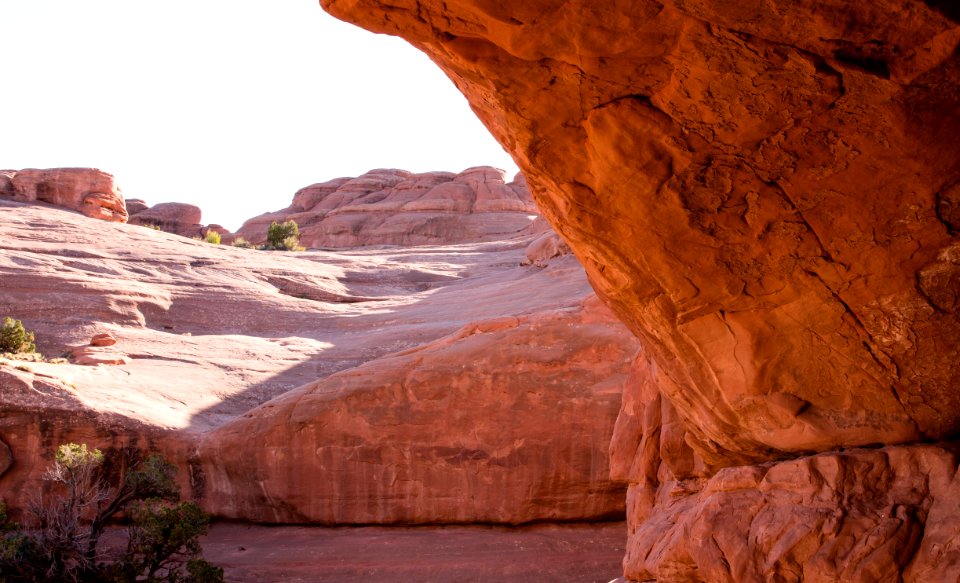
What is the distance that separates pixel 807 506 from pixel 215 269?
76.8 ft

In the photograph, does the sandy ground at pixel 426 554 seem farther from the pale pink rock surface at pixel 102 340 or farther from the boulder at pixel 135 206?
the boulder at pixel 135 206

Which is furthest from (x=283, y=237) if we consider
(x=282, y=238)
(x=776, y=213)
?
(x=776, y=213)

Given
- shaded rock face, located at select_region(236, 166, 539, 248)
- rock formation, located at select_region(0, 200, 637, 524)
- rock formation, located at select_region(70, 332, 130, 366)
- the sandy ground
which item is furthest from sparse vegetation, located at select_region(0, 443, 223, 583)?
shaded rock face, located at select_region(236, 166, 539, 248)

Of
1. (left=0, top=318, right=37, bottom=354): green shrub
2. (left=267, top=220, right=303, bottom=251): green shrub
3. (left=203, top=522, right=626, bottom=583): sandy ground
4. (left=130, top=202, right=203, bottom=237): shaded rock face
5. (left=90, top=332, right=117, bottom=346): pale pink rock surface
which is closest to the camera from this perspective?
(left=203, top=522, right=626, bottom=583): sandy ground

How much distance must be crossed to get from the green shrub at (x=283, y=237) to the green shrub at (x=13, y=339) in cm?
2202

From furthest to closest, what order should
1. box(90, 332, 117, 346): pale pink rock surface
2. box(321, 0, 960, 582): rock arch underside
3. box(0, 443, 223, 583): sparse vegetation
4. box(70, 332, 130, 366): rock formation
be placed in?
box(90, 332, 117, 346): pale pink rock surface < box(70, 332, 130, 366): rock formation < box(0, 443, 223, 583): sparse vegetation < box(321, 0, 960, 582): rock arch underside

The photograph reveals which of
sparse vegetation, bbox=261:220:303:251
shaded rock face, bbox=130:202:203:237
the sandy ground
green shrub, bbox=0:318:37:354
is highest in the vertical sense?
shaded rock face, bbox=130:202:203:237

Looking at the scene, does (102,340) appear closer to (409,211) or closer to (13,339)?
(13,339)

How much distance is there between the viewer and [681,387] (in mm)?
6527

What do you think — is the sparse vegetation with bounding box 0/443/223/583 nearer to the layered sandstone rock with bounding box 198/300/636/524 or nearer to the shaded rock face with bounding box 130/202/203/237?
the layered sandstone rock with bounding box 198/300/636/524

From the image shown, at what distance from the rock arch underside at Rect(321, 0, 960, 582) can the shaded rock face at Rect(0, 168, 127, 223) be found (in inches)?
1232

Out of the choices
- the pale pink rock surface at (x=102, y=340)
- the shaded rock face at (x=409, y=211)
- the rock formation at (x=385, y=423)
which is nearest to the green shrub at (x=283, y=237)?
the shaded rock face at (x=409, y=211)

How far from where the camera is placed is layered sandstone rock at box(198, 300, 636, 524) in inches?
541

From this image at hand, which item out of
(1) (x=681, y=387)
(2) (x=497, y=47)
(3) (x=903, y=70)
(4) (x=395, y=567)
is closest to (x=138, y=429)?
(4) (x=395, y=567)
